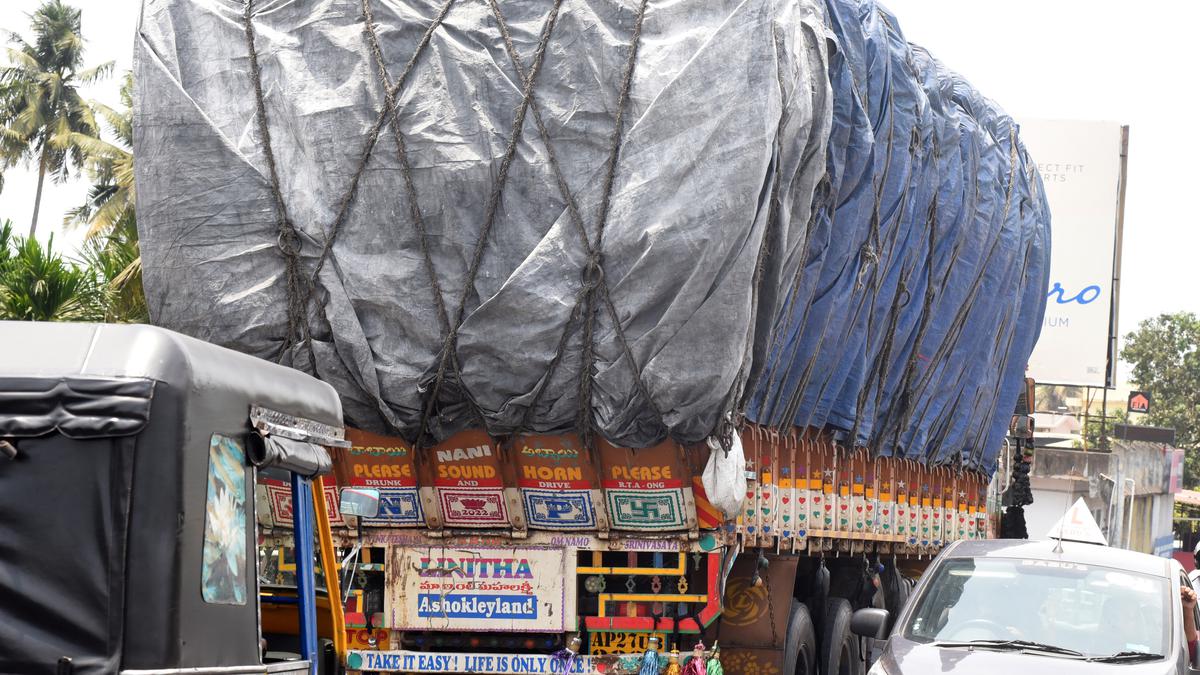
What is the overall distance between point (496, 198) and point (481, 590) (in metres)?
2.10

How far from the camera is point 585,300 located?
7.65 meters

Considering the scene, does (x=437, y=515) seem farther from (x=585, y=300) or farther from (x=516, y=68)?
(x=516, y=68)

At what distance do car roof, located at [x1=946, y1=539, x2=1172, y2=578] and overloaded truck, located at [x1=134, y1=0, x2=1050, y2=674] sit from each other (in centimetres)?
86

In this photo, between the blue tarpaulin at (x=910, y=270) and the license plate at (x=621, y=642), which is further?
the blue tarpaulin at (x=910, y=270)

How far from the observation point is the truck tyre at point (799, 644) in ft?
31.1

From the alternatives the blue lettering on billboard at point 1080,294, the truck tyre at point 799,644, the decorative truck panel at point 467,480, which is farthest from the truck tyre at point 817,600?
the blue lettering on billboard at point 1080,294

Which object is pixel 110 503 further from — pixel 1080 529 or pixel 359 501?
pixel 1080 529

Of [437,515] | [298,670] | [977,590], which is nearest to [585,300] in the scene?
[437,515]

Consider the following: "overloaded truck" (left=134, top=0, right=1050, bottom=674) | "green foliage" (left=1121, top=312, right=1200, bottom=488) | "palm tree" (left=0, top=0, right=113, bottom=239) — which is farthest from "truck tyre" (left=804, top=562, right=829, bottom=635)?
"green foliage" (left=1121, top=312, right=1200, bottom=488)

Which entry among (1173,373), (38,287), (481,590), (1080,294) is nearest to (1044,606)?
(481,590)

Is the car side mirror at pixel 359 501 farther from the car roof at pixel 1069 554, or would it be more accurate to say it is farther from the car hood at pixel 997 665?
the car roof at pixel 1069 554

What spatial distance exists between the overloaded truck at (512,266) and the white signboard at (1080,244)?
27891mm

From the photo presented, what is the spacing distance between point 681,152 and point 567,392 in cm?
136

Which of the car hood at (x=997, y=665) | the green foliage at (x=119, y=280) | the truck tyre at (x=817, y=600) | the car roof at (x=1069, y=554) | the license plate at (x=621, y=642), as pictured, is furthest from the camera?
the green foliage at (x=119, y=280)
